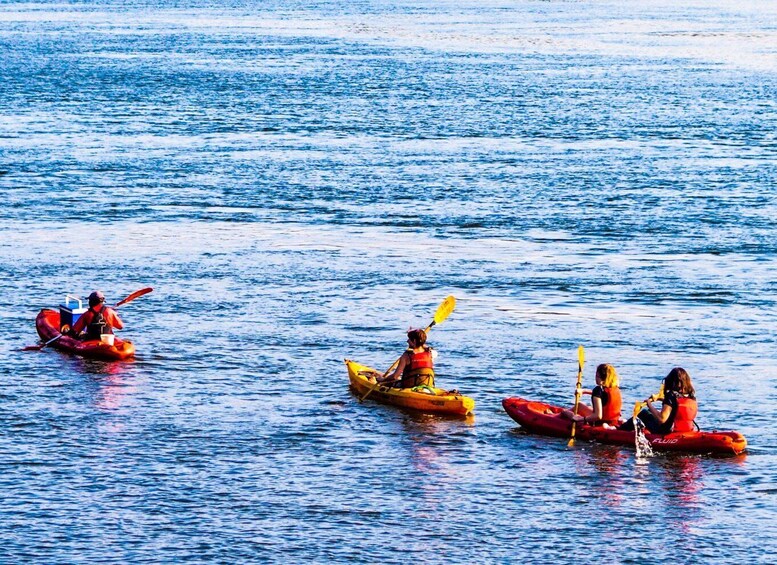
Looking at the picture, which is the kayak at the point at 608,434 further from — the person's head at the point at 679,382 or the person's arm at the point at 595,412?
the person's head at the point at 679,382

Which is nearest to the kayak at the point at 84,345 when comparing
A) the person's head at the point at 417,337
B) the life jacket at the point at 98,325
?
the life jacket at the point at 98,325

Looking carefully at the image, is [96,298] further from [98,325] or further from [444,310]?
[444,310]

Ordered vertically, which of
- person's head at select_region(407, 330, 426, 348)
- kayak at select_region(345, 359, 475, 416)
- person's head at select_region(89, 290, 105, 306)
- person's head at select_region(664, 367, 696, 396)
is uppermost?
person's head at select_region(89, 290, 105, 306)

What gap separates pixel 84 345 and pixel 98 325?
44 centimetres

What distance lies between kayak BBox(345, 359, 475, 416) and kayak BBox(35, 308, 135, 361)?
4345 millimetres

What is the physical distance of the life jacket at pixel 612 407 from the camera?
2220 centimetres

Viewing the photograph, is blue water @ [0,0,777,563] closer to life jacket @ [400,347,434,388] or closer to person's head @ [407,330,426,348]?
life jacket @ [400,347,434,388]

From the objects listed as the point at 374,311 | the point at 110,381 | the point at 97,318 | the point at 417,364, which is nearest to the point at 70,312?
the point at 97,318

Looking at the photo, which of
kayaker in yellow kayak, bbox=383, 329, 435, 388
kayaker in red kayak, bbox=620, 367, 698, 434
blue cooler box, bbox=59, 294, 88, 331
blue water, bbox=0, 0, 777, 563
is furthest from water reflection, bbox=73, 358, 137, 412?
kayaker in red kayak, bbox=620, 367, 698, 434

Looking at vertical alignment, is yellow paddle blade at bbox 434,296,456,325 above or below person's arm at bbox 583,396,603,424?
above

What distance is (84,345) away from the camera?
88.9 feet

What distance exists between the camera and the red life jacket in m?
21.7

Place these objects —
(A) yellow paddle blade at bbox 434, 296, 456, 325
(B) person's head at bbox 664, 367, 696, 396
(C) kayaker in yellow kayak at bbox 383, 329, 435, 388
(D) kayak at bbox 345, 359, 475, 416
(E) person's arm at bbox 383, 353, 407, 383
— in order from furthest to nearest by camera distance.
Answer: (A) yellow paddle blade at bbox 434, 296, 456, 325 < (E) person's arm at bbox 383, 353, 407, 383 < (C) kayaker in yellow kayak at bbox 383, 329, 435, 388 < (D) kayak at bbox 345, 359, 475, 416 < (B) person's head at bbox 664, 367, 696, 396

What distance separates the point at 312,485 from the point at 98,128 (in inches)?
1600
